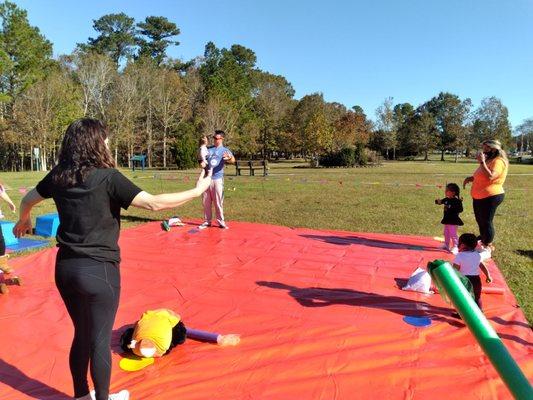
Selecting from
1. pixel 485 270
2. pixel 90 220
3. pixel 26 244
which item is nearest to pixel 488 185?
pixel 485 270

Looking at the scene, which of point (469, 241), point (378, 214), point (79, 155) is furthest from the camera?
point (378, 214)

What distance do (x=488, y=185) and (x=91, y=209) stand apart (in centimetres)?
610

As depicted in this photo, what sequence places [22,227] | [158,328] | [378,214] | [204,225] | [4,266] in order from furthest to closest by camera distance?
[378,214]
[204,225]
[4,266]
[158,328]
[22,227]

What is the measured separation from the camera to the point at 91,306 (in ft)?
9.04

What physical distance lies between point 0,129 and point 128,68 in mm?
15924

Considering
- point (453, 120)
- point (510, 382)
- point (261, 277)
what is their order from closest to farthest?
1. point (510, 382)
2. point (261, 277)
3. point (453, 120)

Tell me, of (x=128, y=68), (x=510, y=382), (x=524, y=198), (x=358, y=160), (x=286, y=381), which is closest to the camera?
(x=510, y=382)

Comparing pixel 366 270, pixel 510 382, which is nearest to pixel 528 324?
pixel 366 270

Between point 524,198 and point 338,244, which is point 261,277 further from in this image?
point 524,198

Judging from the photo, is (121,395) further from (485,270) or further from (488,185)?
(488,185)

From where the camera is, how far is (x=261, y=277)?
612 centimetres

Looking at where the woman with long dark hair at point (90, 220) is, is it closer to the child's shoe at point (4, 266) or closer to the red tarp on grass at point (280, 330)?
the red tarp on grass at point (280, 330)

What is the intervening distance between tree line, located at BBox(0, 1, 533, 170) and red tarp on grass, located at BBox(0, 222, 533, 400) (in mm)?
38422

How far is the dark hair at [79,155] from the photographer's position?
8.89ft
